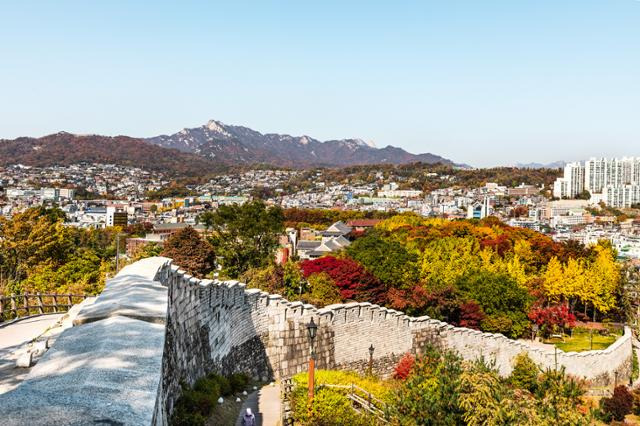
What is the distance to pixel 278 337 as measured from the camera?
1321cm

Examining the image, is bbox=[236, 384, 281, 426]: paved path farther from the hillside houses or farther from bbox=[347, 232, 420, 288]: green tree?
the hillside houses

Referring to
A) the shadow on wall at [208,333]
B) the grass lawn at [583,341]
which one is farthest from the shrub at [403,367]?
the grass lawn at [583,341]

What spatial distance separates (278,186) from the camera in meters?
194

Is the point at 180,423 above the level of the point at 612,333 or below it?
above

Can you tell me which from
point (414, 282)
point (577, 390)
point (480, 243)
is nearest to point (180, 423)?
point (577, 390)

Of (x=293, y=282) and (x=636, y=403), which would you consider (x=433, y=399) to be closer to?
(x=293, y=282)

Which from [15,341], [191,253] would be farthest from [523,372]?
[191,253]

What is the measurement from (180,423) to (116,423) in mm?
4431

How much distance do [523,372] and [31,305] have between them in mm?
15435

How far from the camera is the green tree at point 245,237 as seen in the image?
29844 mm

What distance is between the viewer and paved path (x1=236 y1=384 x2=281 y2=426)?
9.72 meters

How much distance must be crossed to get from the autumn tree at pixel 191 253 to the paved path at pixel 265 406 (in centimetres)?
1808

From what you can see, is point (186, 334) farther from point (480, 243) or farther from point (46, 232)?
point (480, 243)

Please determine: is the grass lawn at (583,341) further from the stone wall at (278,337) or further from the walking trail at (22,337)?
the walking trail at (22,337)
